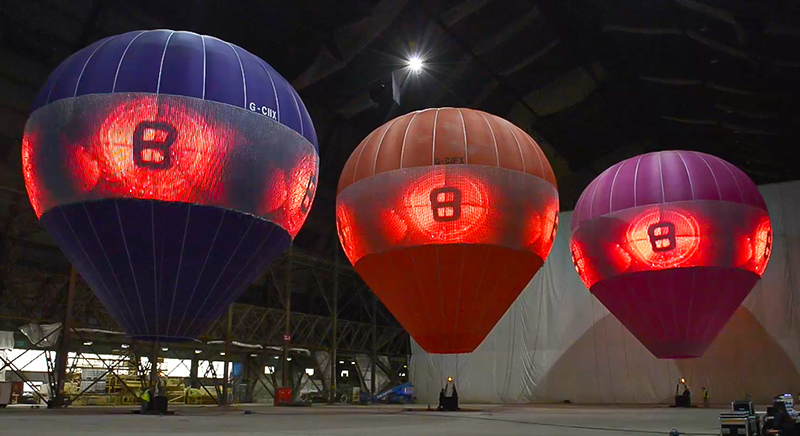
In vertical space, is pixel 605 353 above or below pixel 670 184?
below

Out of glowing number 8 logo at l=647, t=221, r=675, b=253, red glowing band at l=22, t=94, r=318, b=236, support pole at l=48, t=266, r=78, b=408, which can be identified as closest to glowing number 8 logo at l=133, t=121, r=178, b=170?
red glowing band at l=22, t=94, r=318, b=236

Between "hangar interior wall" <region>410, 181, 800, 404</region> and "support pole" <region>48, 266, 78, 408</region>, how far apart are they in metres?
14.6

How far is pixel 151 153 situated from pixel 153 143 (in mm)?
159

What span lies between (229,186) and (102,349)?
21933mm

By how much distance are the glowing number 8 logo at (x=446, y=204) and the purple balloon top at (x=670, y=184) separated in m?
5.83

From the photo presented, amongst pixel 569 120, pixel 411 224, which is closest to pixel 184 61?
pixel 411 224

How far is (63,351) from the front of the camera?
19250 millimetres

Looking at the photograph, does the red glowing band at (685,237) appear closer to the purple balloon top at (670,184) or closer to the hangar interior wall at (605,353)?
the purple balloon top at (670,184)

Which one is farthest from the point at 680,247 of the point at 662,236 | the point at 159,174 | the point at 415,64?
the point at 159,174

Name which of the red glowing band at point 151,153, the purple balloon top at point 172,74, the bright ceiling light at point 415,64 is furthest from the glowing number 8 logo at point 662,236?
the bright ceiling light at point 415,64

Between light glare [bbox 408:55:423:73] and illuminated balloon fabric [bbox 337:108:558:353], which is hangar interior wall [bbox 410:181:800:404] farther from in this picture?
illuminated balloon fabric [bbox 337:108:558:353]

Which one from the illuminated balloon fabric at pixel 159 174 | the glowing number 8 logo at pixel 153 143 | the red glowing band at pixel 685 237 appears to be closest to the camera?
the glowing number 8 logo at pixel 153 143

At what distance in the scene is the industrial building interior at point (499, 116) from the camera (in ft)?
62.8

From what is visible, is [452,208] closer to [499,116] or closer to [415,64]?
[415,64]
